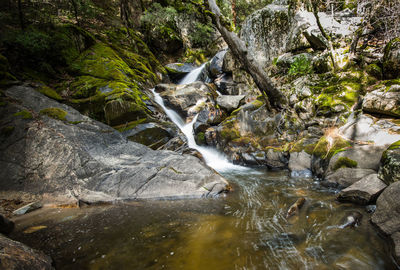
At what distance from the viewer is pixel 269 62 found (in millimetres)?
11938

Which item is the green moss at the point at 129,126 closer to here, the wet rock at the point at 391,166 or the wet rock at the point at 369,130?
the wet rock at the point at 369,130

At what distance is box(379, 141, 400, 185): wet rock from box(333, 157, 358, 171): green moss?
869 mm

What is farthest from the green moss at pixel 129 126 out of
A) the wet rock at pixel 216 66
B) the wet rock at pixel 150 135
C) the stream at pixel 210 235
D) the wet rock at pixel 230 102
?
the wet rock at pixel 216 66

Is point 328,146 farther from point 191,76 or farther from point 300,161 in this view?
point 191,76

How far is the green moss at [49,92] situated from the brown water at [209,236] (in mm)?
5111

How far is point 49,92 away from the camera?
24.4 feet

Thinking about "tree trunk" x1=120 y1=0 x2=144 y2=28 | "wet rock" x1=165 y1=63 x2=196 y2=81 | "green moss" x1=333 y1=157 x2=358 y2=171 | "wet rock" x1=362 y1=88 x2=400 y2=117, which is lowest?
"green moss" x1=333 y1=157 x2=358 y2=171

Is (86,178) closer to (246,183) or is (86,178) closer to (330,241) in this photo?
→ (246,183)

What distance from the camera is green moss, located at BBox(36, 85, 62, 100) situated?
23.8 ft

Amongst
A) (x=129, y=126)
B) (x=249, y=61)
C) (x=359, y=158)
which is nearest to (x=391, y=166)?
(x=359, y=158)

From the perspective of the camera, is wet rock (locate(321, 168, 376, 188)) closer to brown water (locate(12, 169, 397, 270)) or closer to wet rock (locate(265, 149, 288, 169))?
brown water (locate(12, 169, 397, 270))

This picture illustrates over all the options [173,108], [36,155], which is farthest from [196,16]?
[36,155]

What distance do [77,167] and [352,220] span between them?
6217 millimetres

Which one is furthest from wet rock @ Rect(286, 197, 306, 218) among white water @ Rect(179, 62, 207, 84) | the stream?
white water @ Rect(179, 62, 207, 84)
